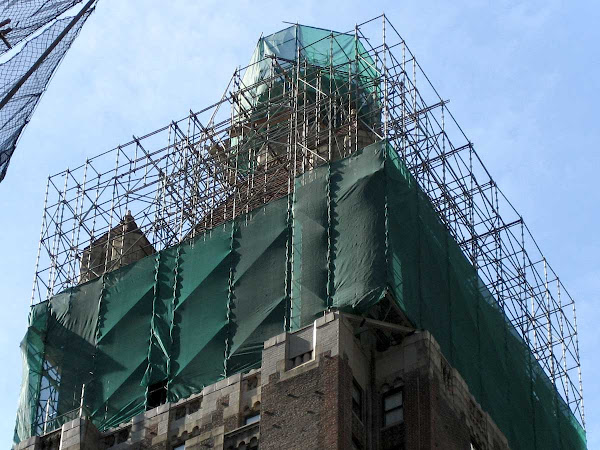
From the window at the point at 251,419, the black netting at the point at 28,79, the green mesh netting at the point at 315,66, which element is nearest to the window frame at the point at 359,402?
the window at the point at 251,419

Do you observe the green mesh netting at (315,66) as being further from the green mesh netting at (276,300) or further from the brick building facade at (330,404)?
the brick building facade at (330,404)

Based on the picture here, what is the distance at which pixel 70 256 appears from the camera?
77938 millimetres

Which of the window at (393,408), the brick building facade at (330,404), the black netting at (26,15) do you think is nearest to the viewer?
the black netting at (26,15)

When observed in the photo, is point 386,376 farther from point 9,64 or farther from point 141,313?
point 9,64

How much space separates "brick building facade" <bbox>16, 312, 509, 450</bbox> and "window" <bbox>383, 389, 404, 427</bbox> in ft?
0.12

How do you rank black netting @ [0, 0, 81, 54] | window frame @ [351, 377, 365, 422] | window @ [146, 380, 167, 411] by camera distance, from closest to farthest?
black netting @ [0, 0, 81, 54]
window frame @ [351, 377, 365, 422]
window @ [146, 380, 167, 411]

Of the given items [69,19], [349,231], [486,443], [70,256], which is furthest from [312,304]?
[69,19]

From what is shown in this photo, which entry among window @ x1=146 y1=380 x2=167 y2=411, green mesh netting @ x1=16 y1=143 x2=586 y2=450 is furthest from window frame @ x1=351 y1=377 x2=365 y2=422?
window @ x1=146 y1=380 x2=167 y2=411

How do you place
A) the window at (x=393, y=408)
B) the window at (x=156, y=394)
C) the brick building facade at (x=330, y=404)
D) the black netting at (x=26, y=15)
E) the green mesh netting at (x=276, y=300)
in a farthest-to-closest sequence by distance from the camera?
the window at (x=156, y=394) < the green mesh netting at (x=276, y=300) < the window at (x=393, y=408) < the brick building facade at (x=330, y=404) < the black netting at (x=26, y=15)

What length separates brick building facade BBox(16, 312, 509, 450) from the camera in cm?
6075

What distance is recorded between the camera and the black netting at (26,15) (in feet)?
124

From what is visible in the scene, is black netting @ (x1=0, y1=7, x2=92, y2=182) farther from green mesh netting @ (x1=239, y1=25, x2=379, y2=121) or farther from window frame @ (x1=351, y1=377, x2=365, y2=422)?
green mesh netting @ (x1=239, y1=25, x2=379, y2=121)

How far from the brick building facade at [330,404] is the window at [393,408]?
36 mm

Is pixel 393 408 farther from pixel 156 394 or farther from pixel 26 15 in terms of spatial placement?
pixel 26 15
